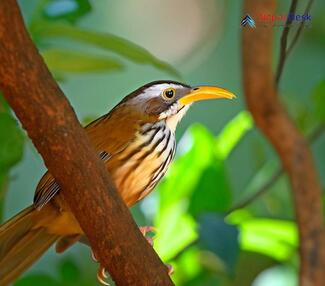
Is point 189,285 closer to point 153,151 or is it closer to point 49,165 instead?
point 153,151

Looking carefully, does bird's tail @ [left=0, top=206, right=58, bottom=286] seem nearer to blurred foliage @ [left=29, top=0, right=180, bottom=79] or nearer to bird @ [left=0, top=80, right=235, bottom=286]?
bird @ [left=0, top=80, right=235, bottom=286]

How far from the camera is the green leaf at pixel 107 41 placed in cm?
106

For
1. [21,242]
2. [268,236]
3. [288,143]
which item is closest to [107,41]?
[21,242]

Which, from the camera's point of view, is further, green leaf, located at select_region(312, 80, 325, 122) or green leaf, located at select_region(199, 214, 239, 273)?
green leaf, located at select_region(312, 80, 325, 122)

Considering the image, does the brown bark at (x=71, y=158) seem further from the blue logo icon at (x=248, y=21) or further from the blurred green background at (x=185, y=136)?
the blue logo icon at (x=248, y=21)

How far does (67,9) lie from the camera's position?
3.91ft

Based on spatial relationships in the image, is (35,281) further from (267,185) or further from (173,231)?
(267,185)

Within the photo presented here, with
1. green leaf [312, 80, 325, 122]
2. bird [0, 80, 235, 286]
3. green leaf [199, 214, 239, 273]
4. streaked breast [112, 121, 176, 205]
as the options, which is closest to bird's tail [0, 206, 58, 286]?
bird [0, 80, 235, 286]

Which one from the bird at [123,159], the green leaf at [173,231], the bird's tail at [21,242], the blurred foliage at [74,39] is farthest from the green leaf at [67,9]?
the green leaf at [173,231]

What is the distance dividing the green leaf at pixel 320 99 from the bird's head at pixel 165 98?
1.25ft

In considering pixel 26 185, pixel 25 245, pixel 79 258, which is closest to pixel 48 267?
pixel 79 258

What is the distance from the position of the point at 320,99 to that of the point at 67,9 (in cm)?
A: 48

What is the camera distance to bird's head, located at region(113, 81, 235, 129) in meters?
1.04

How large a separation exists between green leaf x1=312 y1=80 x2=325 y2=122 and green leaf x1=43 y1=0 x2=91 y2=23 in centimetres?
44
